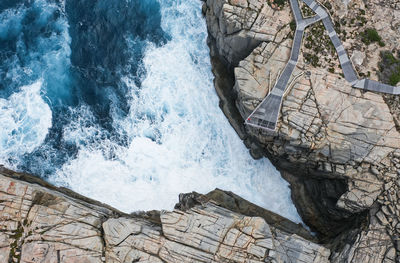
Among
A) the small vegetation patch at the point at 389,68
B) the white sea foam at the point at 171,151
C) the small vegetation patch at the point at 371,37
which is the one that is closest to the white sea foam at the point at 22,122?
the white sea foam at the point at 171,151

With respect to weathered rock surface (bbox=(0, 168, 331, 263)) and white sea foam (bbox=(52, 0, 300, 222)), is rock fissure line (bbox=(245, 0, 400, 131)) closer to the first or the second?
white sea foam (bbox=(52, 0, 300, 222))

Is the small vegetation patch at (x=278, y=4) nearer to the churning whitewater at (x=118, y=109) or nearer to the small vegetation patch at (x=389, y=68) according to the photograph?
the churning whitewater at (x=118, y=109)

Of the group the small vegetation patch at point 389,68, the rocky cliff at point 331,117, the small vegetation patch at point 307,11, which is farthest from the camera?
the small vegetation patch at point 307,11

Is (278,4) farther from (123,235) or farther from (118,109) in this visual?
(123,235)

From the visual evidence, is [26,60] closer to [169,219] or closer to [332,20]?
[169,219]

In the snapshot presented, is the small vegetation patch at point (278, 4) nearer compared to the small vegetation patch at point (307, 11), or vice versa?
the small vegetation patch at point (307, 11)

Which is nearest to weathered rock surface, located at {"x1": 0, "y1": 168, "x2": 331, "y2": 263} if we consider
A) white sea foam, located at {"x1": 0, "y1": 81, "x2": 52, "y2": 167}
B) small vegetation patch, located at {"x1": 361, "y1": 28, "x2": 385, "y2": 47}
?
white sea foam, located at {"x1": 0, "y1": 81, "x2": 52, "y2": 167}
